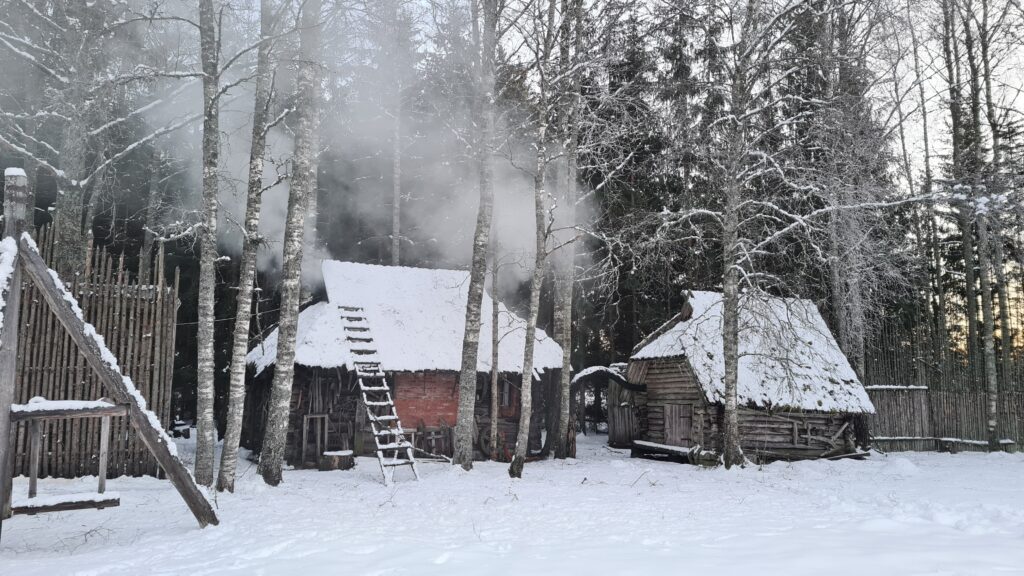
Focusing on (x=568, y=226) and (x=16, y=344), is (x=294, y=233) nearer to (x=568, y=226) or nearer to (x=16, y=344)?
(x=16, y=344)

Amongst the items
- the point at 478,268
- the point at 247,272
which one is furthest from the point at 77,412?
the point at 478,268

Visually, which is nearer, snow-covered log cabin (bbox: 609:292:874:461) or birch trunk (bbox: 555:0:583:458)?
birch trunk (bbox: 555:0:583:458)

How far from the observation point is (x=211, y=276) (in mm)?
10438

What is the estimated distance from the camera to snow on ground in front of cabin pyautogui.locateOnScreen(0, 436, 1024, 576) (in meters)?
5.33

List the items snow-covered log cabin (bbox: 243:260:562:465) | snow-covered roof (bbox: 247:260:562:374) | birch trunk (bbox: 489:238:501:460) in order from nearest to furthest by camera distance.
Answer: snow-covered log cabin (bbox: 243:260:562:465) < snow-covered roof (bbox: 247:260:562:374) < birch trunk (bbox: 489:238:501:460)

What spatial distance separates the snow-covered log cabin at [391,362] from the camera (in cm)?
1585

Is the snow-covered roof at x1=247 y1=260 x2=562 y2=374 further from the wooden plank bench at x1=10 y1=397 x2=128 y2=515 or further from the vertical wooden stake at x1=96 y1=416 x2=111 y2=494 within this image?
the wooden plank bench at x1=10 y1=397 x2=128 y2=515

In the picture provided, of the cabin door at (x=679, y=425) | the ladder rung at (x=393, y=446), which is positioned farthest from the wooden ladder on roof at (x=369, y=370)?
the cabin door at (x=679, y=425)

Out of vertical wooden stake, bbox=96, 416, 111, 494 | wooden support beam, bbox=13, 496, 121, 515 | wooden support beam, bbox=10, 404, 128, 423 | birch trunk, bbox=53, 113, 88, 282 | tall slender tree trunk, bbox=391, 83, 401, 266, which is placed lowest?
wooden support beam, bbox=13, 496, 121, 515

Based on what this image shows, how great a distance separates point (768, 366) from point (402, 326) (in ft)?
32.4

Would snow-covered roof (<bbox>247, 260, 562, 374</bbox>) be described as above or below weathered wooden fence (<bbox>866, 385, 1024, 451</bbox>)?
above

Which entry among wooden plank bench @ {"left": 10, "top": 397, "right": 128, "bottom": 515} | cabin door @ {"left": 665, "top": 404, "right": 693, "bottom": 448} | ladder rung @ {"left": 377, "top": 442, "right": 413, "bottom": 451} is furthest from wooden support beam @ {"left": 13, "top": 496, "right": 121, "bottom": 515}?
cabin door @ {"left": 665, "top": 404, "right": 693, "bottom": 448}

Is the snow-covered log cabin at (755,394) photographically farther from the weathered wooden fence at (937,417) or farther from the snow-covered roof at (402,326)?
the snow-covered roof at (402,326)

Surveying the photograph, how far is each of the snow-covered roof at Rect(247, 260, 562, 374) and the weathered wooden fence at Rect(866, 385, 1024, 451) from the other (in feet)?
34.3
